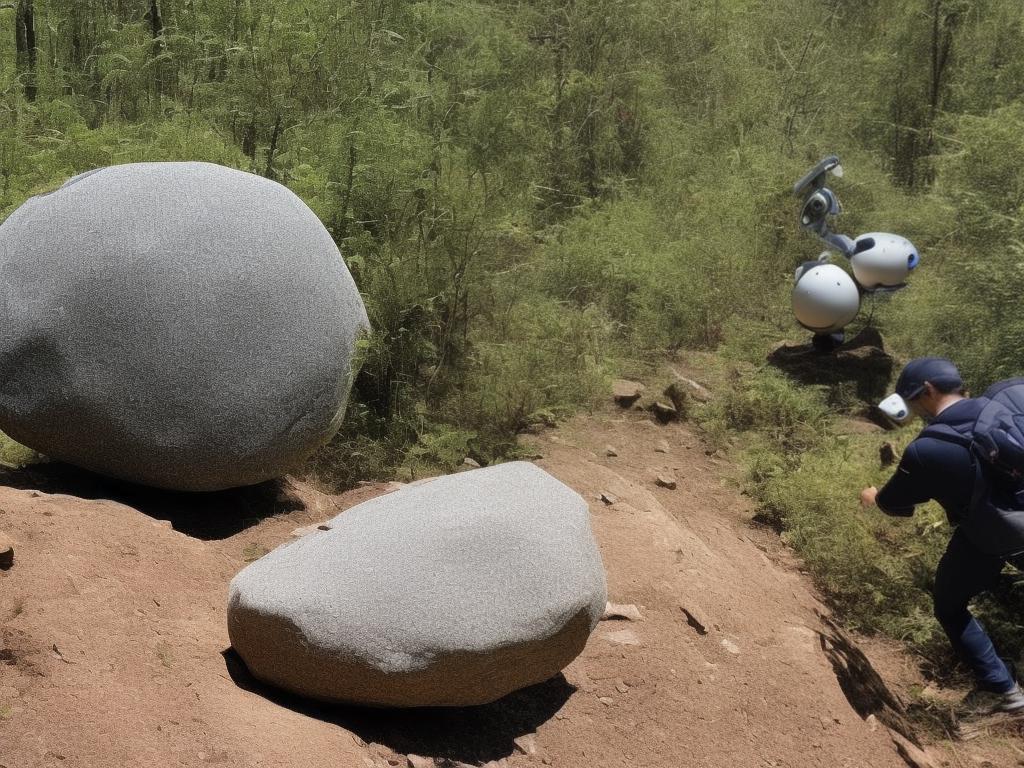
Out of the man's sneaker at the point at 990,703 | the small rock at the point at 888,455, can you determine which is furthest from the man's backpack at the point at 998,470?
the small rock at the point at 888,455

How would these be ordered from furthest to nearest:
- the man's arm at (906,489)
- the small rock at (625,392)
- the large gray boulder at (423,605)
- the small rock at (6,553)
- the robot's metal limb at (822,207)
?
the robot's metal limb at (822,207) → the small rock at (625,392) → the man's arm at (906,489) → the small rock at (6,553) → the large gray boulder at (423,605)

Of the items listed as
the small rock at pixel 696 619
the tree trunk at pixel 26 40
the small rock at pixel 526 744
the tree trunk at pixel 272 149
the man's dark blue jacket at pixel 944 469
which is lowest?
the small rock at pixel 696 619

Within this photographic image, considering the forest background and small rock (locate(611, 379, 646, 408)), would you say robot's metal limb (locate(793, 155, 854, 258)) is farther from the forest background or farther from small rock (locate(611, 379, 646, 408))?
small rock (locate(611, 379, 646, 408))

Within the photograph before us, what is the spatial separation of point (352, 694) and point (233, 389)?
143 centimetres

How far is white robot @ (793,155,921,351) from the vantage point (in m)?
7.48

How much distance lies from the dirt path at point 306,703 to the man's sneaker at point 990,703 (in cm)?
63

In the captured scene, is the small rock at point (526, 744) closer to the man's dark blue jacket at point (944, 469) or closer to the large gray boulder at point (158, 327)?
the large gray boulder at point (158, 327)

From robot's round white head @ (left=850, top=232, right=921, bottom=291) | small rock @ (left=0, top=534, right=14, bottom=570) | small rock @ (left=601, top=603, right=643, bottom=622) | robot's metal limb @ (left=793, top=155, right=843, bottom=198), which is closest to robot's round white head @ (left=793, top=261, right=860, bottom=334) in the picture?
robot's round white head @ (left=850, top=232, right=921, bottom=291)

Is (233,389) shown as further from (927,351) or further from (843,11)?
(843,11)

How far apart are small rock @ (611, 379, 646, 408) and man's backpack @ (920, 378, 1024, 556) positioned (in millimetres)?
2826

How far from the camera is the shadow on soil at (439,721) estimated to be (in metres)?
3.04

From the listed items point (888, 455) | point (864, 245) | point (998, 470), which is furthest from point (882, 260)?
point (998, 470)

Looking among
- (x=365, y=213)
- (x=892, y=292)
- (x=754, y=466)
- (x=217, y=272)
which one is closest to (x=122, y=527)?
(x=217, y=272)

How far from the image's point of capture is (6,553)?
3.02 m
